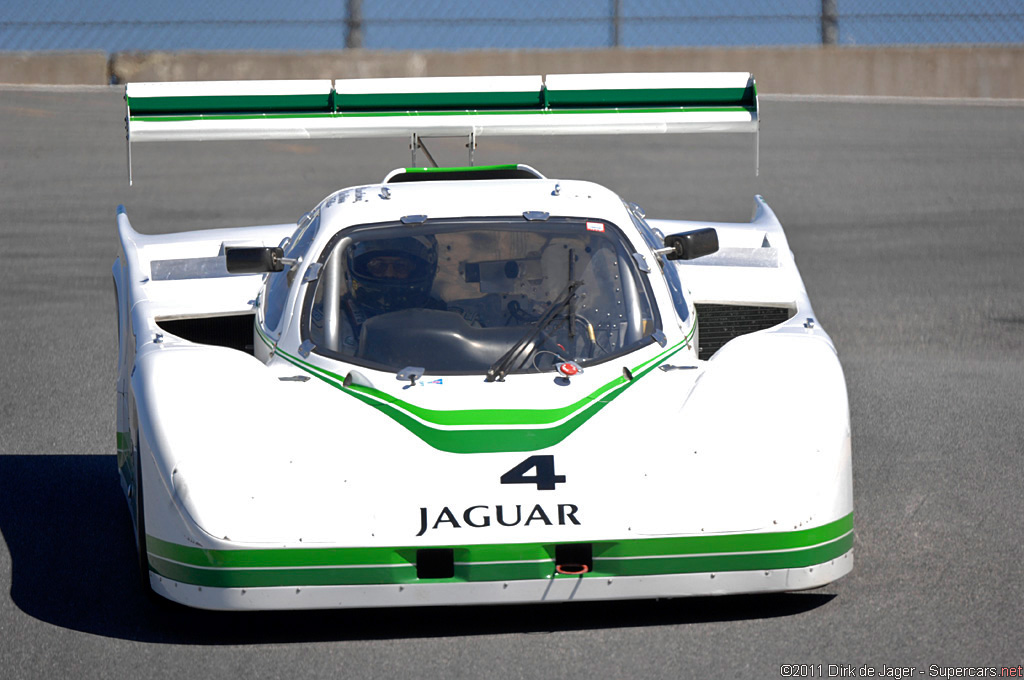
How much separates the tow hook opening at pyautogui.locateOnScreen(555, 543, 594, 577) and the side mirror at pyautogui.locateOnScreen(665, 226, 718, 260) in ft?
6.32

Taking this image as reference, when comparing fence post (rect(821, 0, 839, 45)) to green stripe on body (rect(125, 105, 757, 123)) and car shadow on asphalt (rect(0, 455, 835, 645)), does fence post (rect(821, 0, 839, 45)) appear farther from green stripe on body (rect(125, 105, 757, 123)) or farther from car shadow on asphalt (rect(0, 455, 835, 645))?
car shadow on asphalt (rect(0, 455, 835, 645))

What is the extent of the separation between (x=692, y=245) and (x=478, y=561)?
7.05 ft

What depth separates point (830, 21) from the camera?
2091 centimetres

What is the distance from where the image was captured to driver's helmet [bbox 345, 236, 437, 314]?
6008mm

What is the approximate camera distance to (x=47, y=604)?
17.7 feet

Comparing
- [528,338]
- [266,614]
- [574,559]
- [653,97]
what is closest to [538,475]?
[574,559]

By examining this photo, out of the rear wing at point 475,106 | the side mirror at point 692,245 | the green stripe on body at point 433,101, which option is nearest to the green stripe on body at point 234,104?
the rear wing at point 475,106

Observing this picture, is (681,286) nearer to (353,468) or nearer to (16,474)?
(353,468)

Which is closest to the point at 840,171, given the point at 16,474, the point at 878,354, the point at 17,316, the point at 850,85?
the point at 850,85

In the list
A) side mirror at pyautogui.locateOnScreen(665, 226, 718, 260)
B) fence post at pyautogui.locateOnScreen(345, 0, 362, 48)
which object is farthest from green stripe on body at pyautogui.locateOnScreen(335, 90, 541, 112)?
fence post at pyautogui.locateOnScreen(345, 0, 362, 48)

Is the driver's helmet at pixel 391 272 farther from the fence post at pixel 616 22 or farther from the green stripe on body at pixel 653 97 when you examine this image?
the fence post at pixel 616 22

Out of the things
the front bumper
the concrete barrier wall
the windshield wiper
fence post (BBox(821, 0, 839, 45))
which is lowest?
the front bumper

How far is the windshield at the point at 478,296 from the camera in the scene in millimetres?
5762

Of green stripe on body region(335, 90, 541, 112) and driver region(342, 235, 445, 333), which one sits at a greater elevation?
green stripe on body region(335, 90, 541, 112)
